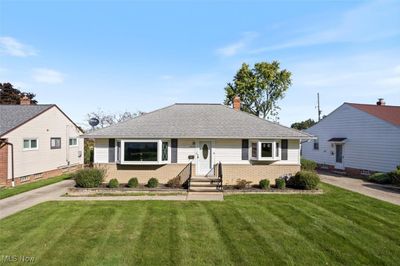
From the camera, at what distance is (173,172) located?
16.6m

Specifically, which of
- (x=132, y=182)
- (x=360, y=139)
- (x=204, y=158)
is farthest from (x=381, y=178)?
(x=132, y=182)

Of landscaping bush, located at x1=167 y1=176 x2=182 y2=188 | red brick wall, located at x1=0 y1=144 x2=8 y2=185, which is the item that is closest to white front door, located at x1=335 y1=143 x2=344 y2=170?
landscaping bush, located at x1=167 y1=176 x2=182 y2=188

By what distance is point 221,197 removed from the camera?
13.7 metres

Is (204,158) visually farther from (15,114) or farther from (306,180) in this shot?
(15,114)

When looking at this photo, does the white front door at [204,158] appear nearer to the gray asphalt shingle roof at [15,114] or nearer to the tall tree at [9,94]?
the gray asphalt shingle roof at [15,114]

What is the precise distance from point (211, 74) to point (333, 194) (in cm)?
1509

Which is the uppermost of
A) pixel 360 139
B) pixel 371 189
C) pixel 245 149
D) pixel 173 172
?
pixel 360 139

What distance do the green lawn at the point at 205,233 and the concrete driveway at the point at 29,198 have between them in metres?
0.92

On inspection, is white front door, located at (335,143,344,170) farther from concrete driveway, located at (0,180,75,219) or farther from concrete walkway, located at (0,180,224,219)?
concrete driveway, located at (0,180,75,219)

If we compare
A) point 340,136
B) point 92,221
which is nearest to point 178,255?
point 92,221

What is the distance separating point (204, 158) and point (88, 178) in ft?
21.6

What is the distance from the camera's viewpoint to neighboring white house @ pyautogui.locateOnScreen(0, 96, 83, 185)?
1741cm

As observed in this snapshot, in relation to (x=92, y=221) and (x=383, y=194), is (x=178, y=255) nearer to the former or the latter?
(x=92, y=221)

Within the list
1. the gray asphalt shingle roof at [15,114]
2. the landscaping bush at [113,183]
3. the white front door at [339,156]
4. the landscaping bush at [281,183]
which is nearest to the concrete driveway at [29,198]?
the landscaping bush at [113,183]
